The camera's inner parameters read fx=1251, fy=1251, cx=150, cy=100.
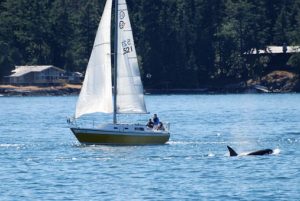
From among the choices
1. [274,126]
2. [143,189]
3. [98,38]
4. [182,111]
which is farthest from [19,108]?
[143,189]

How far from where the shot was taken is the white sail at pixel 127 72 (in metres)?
80.1

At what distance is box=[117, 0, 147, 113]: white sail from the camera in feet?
263

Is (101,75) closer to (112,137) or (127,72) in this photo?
(127,72)

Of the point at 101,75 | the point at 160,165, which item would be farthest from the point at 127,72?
the point at 160,165

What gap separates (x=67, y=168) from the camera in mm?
64750

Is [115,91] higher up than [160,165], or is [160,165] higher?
[115,91]

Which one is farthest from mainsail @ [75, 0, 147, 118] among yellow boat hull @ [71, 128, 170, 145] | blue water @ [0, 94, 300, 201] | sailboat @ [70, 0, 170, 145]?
blue water @ [0, 94, 300, 201]

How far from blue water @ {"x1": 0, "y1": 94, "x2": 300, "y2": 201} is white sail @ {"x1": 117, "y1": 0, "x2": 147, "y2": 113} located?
3716 mm

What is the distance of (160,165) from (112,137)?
1149 centimetres

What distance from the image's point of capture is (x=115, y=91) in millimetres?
79875

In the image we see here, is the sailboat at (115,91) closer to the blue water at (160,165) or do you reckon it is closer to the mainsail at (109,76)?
the mainsail at (109,76)

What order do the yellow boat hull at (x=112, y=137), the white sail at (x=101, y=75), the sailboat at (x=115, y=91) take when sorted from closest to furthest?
1. the yellow boat hull at (x=112, y=137)
2. the sailboat at (x=115, y=91)
3. the white sail at (x=101, y=75)

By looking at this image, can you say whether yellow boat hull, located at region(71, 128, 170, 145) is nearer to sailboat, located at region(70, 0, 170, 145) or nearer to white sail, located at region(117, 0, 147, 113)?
sailboat, located at region(70, 0, 170, 145)

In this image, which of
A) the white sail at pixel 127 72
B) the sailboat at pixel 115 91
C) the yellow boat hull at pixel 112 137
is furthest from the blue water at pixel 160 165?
the white sail at pixel 127 72
